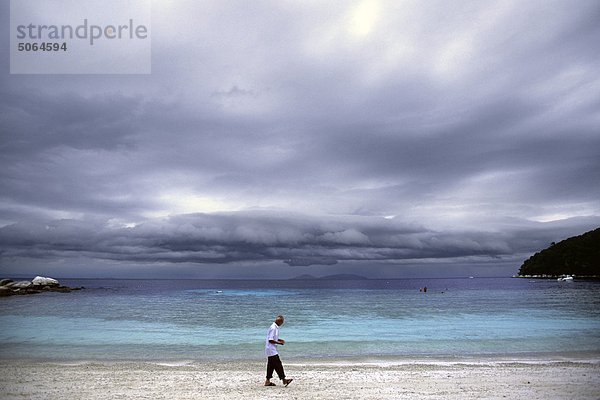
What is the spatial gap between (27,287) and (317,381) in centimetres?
10605

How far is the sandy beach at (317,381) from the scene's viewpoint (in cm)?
1333

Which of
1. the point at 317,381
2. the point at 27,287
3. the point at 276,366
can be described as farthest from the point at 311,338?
the point at 27,287

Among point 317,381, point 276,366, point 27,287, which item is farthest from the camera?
point 27,287

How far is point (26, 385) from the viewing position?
14938 millimetres

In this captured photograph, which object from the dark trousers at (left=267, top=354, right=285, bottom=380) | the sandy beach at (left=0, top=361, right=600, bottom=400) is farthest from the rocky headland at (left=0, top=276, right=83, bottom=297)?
the dark trousers at (left=267, top=354, right=285, bottom=380)

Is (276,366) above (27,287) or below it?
above

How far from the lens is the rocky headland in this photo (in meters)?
91.3

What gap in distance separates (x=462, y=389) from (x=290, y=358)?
10501 millimetres

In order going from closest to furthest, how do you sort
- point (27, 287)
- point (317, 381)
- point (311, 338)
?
point (317, 381), point (311, 338), point (27, 287)

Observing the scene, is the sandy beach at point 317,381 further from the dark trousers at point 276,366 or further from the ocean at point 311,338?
the ocean at point 311,338

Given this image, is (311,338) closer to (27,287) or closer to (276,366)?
(276,366)

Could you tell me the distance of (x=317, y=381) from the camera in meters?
15.5

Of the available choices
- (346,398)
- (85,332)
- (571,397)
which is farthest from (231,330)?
(571,397)

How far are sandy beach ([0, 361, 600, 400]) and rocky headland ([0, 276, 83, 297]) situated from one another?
87.6 m
